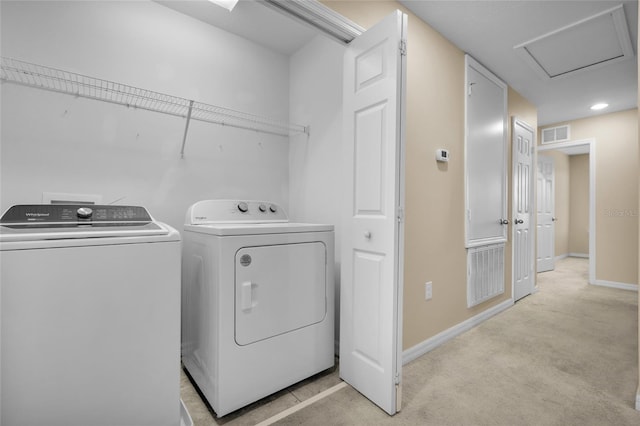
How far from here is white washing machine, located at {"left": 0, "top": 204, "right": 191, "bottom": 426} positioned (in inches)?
37.2

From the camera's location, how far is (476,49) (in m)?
2.57

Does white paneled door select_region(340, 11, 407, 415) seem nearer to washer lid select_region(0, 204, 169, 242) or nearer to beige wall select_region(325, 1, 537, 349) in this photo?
beige wall select_region(325, 1, 537, 349)

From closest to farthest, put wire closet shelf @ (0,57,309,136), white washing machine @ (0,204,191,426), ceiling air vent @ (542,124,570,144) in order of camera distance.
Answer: white washing machine @ (0,204,191,426) < wire closet shelf @ (0,57,309,136) < ceiling air vent @ (542,124,570,144)

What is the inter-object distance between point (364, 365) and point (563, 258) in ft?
22.7

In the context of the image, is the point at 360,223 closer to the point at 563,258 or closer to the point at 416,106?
the point at 416,106

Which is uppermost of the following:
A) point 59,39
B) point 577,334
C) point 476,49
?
point 476,49

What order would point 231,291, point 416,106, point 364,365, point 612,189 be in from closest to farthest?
1. point 231,291
2. point 364,365
3. point 416,106
4. point 612,189

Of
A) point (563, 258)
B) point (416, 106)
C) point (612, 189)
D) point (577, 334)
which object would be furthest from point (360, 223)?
point (563, 258)

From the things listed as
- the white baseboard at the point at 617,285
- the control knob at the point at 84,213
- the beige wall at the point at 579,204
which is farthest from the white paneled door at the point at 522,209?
the beige wall at the point at 579,204

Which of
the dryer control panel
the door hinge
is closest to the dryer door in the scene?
the dryer control panel

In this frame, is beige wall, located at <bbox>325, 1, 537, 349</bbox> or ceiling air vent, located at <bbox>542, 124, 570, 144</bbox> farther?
ceiling air vent, located at <bbox>542, 124, 570, 144</bbox>

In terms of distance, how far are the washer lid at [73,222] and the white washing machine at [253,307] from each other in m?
0.32

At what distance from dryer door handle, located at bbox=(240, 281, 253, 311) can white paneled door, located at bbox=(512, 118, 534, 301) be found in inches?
123

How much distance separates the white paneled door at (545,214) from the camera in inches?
198
